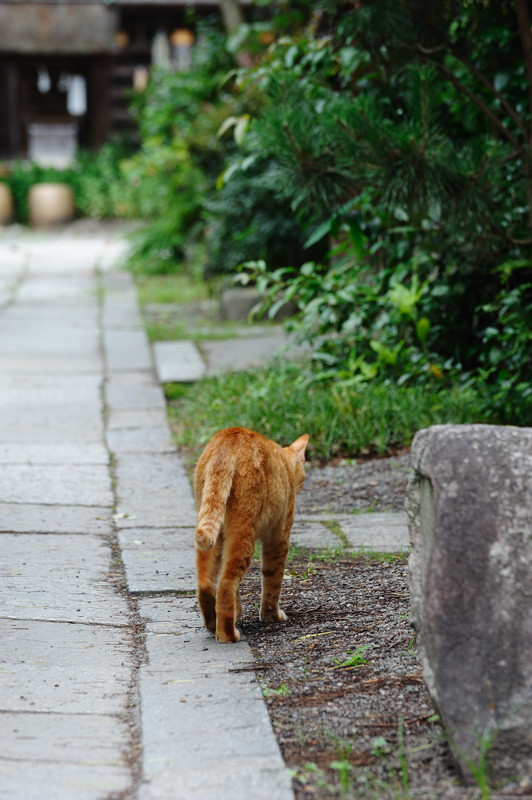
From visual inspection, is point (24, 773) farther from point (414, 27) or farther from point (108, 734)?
point (414, 27)

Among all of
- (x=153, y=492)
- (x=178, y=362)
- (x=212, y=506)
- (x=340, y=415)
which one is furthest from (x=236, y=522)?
(x=178, y=362)

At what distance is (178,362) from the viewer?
275 inches

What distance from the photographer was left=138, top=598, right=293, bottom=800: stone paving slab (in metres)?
2.08

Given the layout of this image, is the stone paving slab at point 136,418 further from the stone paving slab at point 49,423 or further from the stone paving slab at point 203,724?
the stone paving slab at point 203,724

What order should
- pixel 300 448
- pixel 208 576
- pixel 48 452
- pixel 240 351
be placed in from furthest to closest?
pixel 240 351
pixel 48 452
pixel 300 448
pixel 208 576

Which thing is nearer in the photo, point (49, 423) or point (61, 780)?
point (61, 780)

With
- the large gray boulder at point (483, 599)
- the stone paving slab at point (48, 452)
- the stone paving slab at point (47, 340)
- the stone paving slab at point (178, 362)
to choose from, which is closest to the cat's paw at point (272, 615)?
the large gray boulder at point (483, 599)

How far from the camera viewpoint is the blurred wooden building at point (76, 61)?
20672 millimetres

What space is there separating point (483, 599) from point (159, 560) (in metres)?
1.80

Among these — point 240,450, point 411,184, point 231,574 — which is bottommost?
point 231,574

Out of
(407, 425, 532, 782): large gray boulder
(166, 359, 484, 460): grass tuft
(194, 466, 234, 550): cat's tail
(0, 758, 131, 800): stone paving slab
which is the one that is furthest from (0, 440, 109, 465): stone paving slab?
(407, 425, 532, 782): large gray boulder

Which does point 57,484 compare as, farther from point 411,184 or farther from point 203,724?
point 203,724

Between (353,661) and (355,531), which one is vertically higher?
(353,661)

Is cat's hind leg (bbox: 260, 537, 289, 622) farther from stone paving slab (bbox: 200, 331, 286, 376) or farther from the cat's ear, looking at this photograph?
stone paving slab (bbox: 200, 331, 286, 376)
